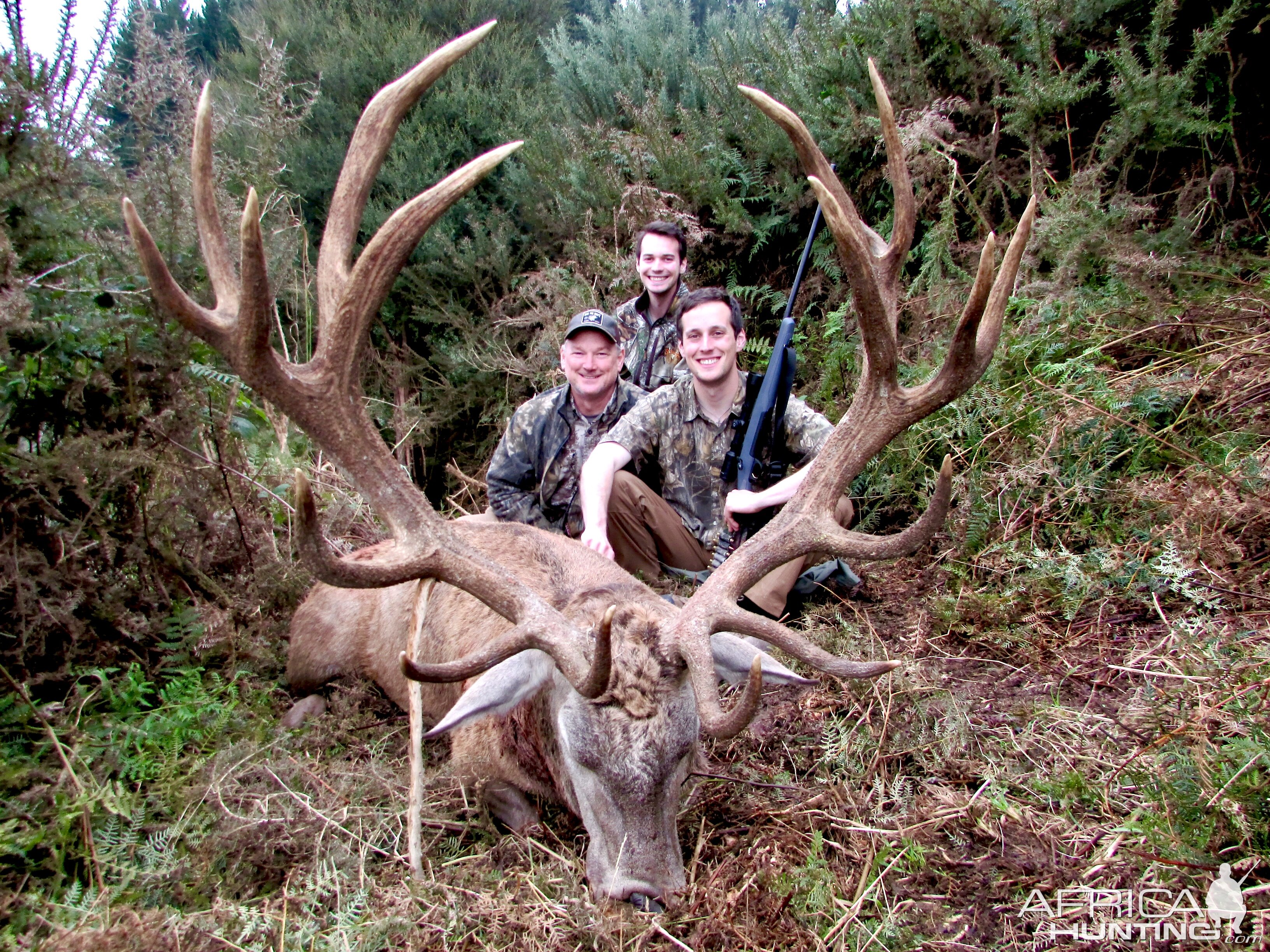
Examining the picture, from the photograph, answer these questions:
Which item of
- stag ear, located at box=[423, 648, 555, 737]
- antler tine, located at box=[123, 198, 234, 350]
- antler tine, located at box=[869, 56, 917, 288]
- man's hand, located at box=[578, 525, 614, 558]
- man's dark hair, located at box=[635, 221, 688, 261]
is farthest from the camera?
man's dark hair, located at box=[635, 221, 688, 261]

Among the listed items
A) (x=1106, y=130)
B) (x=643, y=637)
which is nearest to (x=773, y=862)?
(x=643, y=637)

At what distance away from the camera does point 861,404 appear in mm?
3365

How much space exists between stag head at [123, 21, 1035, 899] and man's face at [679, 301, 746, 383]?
1.56 m

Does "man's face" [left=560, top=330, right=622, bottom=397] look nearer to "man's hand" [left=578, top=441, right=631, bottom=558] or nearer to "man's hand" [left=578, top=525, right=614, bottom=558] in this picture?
"man's hand" [left=578, top=441, right=631, bottom=558]

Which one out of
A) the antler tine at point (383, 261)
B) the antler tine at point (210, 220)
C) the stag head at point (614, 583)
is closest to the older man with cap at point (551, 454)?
the stag head at point (614, 583)

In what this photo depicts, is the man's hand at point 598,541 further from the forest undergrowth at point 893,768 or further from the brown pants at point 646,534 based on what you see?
the forest undergrowth at point 893,768

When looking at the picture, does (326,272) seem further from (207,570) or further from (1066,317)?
(1066,317)

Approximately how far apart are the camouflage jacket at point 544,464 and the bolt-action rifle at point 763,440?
1.16m

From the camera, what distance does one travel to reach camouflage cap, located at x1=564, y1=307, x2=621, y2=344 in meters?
5.52

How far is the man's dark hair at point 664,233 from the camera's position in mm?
6621

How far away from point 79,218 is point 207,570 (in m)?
1.69

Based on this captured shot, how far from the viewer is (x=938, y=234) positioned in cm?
630

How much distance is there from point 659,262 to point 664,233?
0.72 feet

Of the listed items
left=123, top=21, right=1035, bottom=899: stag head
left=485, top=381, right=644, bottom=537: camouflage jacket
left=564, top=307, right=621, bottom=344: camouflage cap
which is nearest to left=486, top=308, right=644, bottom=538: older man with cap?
left=485, top=381, right=644, bottom=537: camouflage jacket
